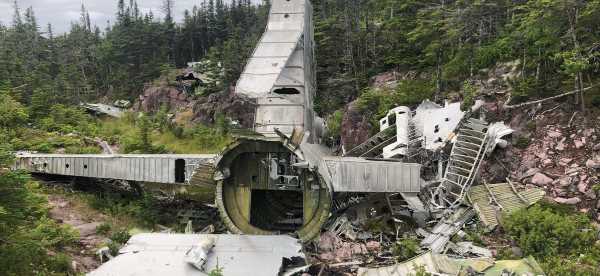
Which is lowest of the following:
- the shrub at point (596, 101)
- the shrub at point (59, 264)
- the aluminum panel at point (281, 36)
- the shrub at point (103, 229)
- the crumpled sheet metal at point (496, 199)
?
the shrub at point (59, 264)

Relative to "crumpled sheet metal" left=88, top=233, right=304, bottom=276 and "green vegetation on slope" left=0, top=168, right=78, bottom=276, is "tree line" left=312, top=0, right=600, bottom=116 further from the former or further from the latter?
"green vegetation on slope" left=0, top=168, right=78, bottom=276

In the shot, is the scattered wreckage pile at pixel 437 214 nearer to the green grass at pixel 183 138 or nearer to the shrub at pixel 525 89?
the shrub at pixel 525 89

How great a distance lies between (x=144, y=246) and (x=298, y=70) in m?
11.3

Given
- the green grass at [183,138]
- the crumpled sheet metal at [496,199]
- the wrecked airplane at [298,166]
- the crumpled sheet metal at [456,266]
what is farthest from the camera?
the green grass at [183,138]

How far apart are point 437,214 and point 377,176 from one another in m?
2.54

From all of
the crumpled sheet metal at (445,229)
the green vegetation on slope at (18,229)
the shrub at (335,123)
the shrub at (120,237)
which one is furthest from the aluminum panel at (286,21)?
the green vegetation on slope at (18,229)

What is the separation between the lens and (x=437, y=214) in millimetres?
16797

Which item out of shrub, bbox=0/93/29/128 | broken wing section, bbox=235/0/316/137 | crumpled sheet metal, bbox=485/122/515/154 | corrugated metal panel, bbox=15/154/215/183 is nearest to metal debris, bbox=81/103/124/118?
shrub, bbox=0/93/29/128

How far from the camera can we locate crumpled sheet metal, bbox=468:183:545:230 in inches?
623

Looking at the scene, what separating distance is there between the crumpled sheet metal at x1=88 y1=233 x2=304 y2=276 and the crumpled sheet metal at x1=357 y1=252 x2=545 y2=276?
8.15 ft

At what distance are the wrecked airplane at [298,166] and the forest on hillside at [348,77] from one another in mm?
2224

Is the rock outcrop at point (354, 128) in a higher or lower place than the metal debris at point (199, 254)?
higher

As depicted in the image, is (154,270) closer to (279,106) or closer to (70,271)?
(70,271)

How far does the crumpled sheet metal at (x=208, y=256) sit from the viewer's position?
12.1 m
